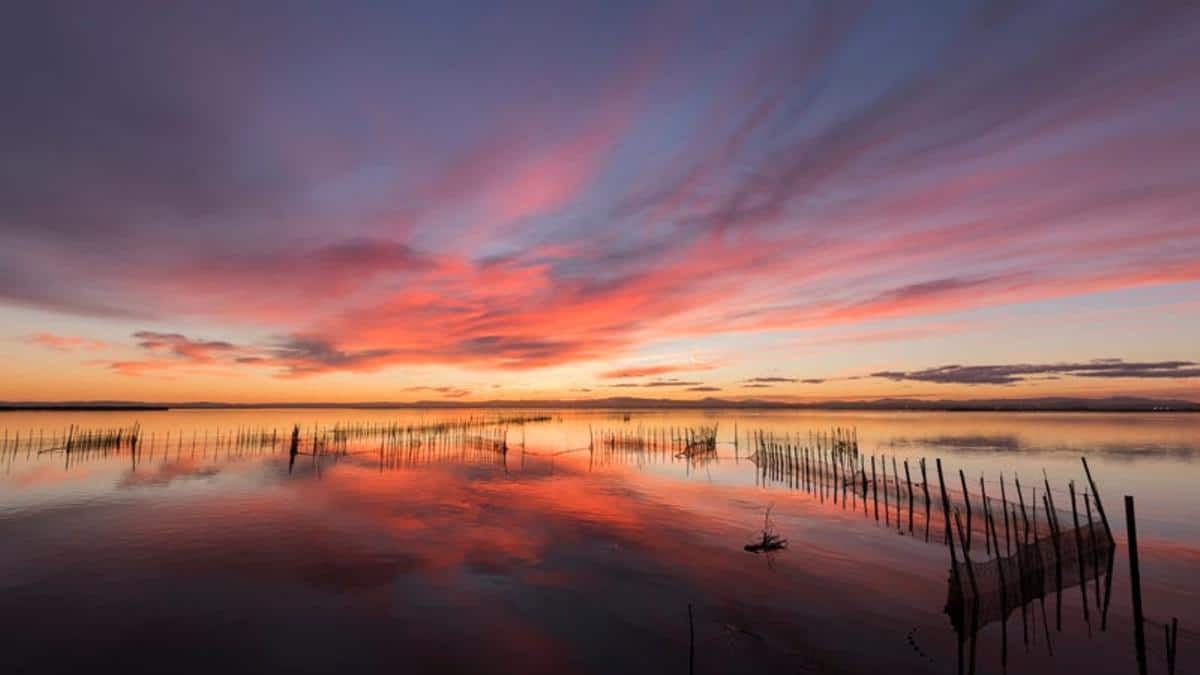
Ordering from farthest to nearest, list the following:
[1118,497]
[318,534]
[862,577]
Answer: [1118,497]
[318,534]
[862,577]

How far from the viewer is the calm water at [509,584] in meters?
13.0

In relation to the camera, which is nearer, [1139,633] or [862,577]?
[1139,633]

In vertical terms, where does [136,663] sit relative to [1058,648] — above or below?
above

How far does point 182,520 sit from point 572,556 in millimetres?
18829

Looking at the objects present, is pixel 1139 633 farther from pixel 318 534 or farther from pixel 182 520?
pixel 182 520

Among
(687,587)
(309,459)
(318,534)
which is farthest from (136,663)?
(309,459)

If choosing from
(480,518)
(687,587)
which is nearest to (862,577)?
(687,587)

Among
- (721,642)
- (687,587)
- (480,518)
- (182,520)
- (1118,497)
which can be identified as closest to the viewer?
(721,642)

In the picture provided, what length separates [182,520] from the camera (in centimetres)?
2517

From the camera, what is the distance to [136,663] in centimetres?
1227

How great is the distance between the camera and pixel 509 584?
17.7 m

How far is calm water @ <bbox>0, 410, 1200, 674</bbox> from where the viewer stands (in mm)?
12992

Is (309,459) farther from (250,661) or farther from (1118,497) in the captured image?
(1118,497)

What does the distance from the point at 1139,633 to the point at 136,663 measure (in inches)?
863
